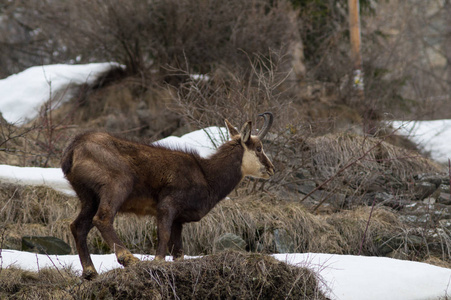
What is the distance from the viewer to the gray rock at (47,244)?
822cm

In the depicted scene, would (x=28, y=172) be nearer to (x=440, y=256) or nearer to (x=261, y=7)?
(x=440, y=256)

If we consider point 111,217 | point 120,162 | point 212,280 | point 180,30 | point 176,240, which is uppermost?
point 120,162

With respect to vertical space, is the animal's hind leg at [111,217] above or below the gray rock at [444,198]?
above

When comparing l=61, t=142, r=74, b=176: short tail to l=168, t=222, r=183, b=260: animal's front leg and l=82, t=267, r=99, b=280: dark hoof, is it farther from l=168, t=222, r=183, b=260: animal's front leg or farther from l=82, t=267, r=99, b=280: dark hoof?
l=168, t=222, r=183, b=260: animal's front leg

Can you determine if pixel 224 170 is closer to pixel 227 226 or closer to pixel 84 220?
pixel 84 220

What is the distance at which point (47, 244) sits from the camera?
834cm

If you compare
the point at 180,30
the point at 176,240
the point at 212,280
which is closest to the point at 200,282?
the point at 212,280

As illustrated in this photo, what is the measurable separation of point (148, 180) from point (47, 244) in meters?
2.54

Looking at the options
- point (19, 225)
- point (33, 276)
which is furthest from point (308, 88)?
point (33, 276)

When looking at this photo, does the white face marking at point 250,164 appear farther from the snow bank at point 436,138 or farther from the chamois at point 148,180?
the snow bank at point 436,138

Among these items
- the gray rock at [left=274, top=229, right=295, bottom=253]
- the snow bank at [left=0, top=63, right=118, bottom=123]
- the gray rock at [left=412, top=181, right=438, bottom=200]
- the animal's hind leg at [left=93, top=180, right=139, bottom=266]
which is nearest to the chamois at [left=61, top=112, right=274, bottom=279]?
the animal's hind leg at [left=93, top=180, right=139, bottom=266]

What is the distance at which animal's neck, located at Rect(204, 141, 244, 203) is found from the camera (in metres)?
7.14

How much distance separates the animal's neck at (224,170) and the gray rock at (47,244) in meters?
2.55

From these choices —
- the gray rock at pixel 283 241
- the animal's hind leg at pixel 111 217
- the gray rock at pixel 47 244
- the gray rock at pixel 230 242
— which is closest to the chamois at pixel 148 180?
the animal's hind leg at pixel 111 217
